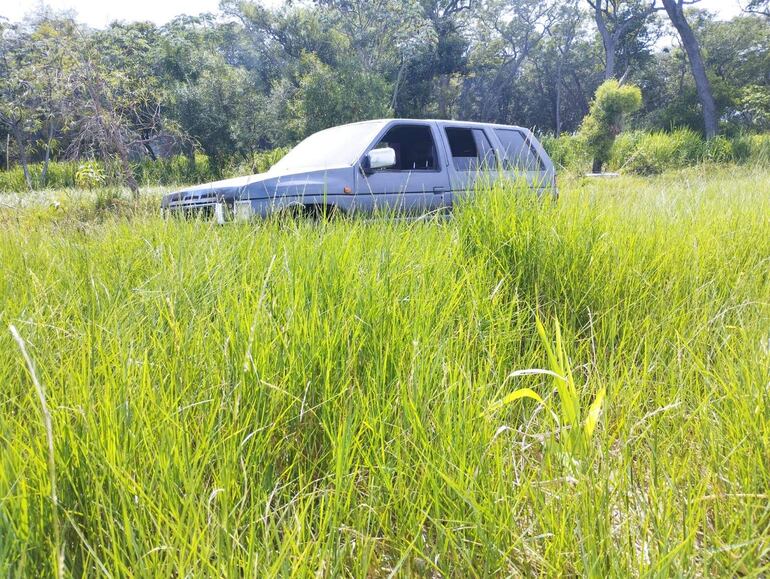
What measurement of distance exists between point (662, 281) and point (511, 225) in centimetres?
78

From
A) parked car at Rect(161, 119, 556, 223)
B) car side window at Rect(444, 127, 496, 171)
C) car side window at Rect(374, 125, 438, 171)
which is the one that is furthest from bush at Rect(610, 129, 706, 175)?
car side window at Rect(374, 125, 438, 171)

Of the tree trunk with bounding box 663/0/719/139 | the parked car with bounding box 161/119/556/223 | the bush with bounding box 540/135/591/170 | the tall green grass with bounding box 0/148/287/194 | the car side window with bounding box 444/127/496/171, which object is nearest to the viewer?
the parked car with bounding box 161/119/556/223

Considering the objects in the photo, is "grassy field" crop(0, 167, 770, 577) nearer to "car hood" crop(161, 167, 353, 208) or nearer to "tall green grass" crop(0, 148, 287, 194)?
"car hood" crop(161, 167, 353, 208)

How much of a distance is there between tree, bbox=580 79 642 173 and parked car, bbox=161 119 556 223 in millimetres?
11764

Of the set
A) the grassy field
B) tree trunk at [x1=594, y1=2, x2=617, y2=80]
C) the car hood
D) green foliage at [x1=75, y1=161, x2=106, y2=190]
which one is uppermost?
tree trunk at [x1=594, y1=2, x2=617, y2=80]

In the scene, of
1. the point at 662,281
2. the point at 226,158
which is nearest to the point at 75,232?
the point at 662,281

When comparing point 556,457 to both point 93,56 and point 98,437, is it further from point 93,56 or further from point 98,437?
point 93,56

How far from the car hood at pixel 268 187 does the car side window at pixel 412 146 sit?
128cm

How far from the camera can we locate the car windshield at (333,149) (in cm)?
542

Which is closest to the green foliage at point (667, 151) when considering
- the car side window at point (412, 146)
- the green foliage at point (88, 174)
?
the car side window at point (412, 146)

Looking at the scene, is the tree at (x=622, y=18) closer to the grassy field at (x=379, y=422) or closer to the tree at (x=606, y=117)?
the tree at (x=606, y=117)

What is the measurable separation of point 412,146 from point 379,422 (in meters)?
5.75

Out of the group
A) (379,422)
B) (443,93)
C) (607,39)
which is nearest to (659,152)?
(379,422)

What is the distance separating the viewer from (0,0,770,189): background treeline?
1133 centimetres
